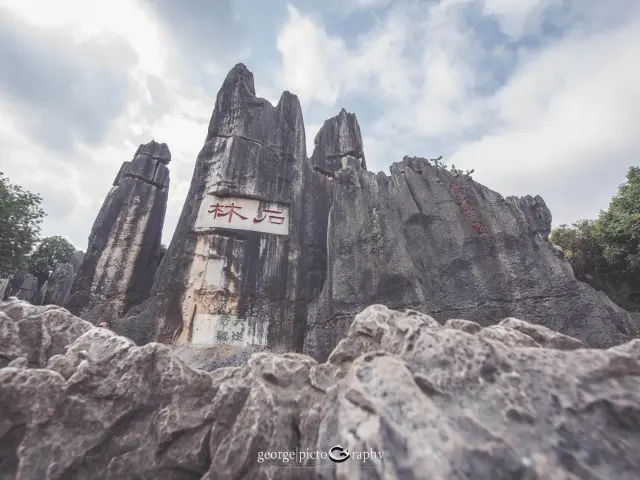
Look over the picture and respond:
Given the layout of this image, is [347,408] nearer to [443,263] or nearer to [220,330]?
[443,263]

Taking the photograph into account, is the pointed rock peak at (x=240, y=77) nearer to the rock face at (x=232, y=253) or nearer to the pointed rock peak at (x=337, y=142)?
the rock face at (x=232, y=253)

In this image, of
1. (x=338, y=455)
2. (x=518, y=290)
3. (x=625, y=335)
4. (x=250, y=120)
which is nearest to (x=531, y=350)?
(x=338, y=455)

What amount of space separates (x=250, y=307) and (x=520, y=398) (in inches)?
295

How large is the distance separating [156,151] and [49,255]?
2368cm

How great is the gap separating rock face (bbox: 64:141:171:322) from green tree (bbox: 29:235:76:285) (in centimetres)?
2171

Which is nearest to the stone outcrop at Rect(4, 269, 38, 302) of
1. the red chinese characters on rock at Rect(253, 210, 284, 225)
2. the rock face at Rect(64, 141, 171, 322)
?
the rock face at Rect(64, 141, 171, 322)

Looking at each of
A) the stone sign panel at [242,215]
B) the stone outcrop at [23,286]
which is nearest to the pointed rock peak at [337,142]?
the stone sign panel at [242,215]

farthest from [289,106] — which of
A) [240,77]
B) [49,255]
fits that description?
[49,255]

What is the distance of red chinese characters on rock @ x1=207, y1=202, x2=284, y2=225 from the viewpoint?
33.1 feet

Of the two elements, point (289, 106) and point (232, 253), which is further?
point (289, 106)

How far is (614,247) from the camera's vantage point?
47.8 feet

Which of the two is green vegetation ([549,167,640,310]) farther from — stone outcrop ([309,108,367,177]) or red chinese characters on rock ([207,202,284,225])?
red chinese characters on rock ([207,202,284,225])

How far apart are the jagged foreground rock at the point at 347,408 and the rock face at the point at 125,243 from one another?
9472 mm

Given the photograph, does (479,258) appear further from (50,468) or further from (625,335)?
(50,468)
